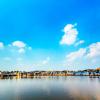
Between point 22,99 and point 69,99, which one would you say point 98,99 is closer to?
point 69,99

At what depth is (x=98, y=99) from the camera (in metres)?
46.8

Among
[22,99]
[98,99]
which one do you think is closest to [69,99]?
[98,99]

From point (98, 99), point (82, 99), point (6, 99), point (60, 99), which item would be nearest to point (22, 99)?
point (6, 99)

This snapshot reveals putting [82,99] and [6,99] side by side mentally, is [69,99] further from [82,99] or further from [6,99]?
[6,99]

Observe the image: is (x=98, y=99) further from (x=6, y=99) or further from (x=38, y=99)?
(x=6, y=99)

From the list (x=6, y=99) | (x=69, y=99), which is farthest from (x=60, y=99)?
(x=6, y=99)

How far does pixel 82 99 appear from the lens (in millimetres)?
47562

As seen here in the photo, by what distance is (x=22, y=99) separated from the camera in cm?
4938

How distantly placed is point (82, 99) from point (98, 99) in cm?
339

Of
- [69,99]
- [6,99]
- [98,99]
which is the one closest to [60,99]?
[69,99]

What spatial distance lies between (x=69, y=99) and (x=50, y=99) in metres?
4.22

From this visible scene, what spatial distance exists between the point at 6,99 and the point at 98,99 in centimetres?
2000

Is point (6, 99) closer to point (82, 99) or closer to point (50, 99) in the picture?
point (50, 99)

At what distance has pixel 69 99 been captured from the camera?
48.8m
